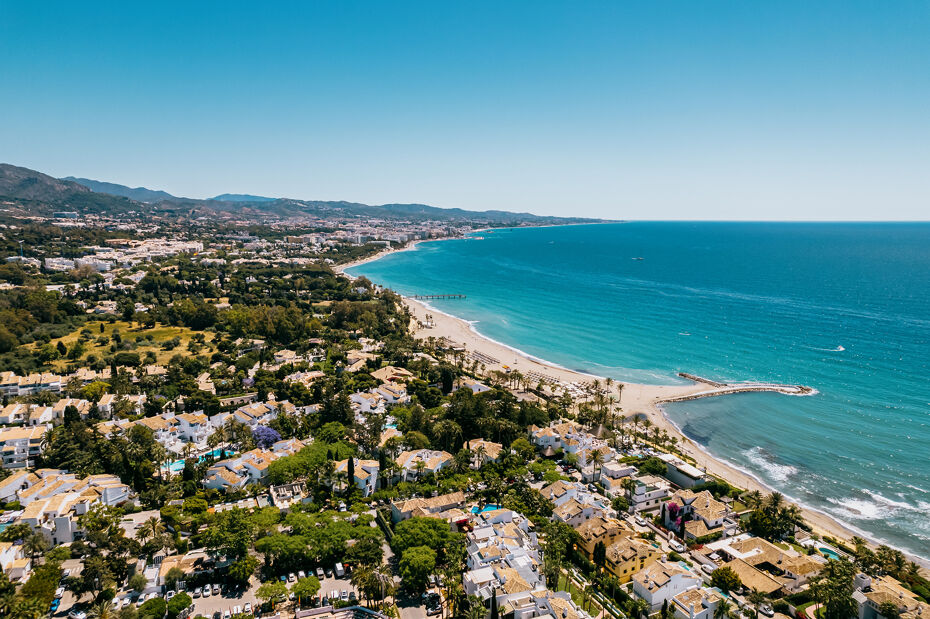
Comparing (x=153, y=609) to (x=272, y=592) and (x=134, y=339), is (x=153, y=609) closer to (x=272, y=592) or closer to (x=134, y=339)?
(x=272, y=592)

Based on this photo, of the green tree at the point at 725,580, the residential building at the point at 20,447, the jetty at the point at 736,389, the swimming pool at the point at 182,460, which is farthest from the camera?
the jetty at the point at 736,389

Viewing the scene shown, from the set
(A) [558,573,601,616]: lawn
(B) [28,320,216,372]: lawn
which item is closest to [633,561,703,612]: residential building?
(A) [558,573,601,616]: lawn

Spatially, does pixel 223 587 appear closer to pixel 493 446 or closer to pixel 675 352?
pixel 493 446

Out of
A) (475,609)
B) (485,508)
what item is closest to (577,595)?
(475,609)

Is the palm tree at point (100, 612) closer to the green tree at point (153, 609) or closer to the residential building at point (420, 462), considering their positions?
the green tree at point (153, 609)

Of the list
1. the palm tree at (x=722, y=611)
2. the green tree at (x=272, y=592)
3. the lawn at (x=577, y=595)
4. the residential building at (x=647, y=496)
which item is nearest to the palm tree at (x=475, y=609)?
the lawn at (x=577, y=595)

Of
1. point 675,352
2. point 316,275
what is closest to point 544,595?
point 675,352

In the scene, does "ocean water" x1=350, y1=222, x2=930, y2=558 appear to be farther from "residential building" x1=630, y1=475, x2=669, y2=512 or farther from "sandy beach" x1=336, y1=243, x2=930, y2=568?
"residential building" x1=630, y1=475, x2=669, y2=512

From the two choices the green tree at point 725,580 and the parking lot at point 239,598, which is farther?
the green tree at point 725,580
